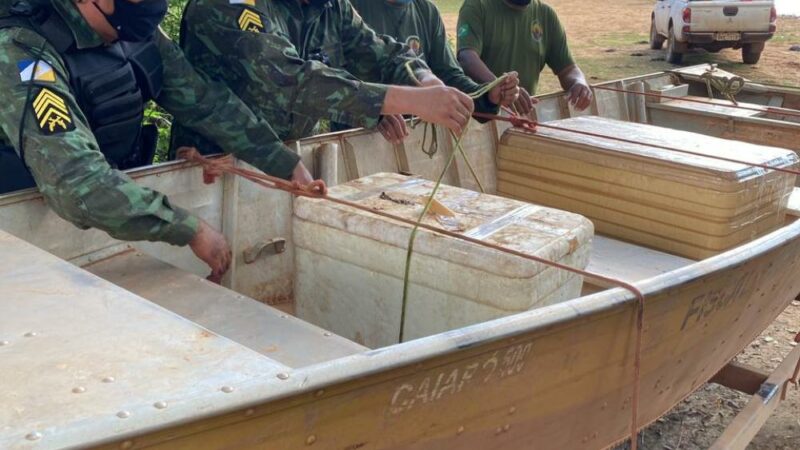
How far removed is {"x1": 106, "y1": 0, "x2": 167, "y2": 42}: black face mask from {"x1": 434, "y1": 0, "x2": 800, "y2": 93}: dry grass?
29.8ft

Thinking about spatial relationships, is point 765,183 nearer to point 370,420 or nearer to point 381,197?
point 381,197

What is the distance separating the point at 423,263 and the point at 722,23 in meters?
12.9

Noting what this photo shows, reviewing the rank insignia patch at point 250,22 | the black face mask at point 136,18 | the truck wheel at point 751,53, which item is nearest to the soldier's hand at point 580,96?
the rank insignia patch at point 250,22

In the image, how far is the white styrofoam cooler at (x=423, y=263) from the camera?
248 cm

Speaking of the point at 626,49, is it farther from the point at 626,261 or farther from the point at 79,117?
the point at 79,117

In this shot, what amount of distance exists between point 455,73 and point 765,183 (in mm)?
1681

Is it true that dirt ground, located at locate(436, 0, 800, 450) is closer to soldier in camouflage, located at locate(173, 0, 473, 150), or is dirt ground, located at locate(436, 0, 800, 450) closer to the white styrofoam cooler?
the white styrofoam cooler

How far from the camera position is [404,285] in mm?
2604

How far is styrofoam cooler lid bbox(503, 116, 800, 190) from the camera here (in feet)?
11.3

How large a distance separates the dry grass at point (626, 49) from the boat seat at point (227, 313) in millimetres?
9193

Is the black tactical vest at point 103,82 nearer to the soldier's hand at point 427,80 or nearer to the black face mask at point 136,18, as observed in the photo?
the black face mask at point 136,18

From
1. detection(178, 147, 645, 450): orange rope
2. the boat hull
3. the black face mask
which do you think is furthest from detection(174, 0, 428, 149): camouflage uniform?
the boat hull

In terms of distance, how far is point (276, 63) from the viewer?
9.93 ft

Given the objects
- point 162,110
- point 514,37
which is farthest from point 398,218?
point 162,110
